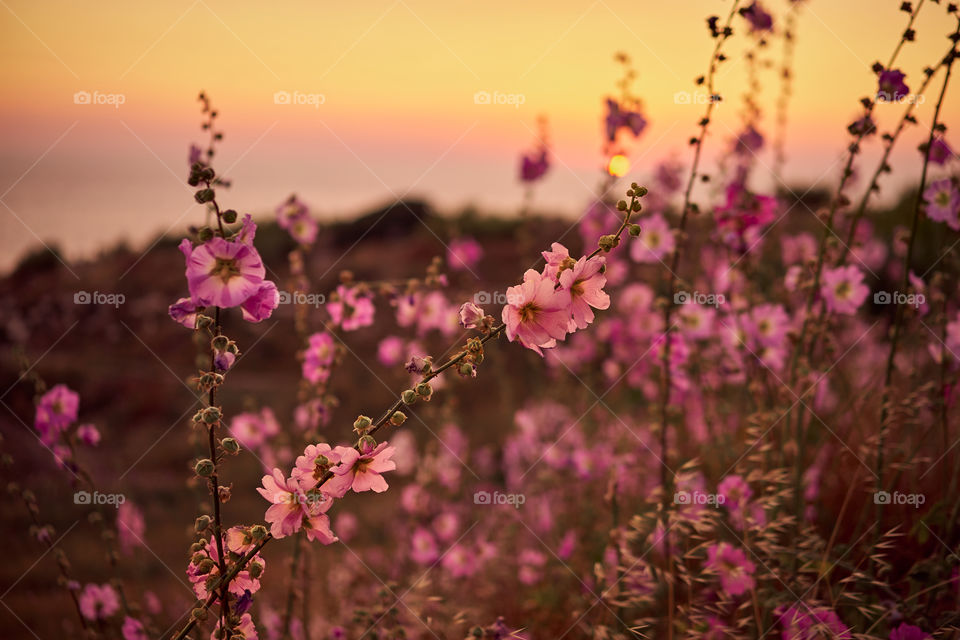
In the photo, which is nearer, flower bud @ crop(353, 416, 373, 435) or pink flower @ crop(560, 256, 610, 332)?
flower bud @ crop(353, 416, 373, 435)

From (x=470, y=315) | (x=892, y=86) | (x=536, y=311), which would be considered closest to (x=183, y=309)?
(x=470, y=315)

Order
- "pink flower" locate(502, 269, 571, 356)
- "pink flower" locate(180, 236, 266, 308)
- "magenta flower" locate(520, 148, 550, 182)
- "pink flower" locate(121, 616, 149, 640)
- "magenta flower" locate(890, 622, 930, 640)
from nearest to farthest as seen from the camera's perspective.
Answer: "pink flower" locate(180, 236, 266, 308) < "pink flower" locate(502, 269, 571, 356) < "magenta flower" locate(890, 622, 930, 640) < "pink flower" locate(121, 616, 149, 640) < "magenta flower" locate(520, 148, 550, 182)

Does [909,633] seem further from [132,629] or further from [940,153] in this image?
[132,629]

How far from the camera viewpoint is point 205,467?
988mm

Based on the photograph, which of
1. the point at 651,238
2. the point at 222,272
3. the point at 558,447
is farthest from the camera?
the point at 558,447

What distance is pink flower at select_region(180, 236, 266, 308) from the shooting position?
3.14 feet

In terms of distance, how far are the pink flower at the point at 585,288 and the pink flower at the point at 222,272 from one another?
503mm

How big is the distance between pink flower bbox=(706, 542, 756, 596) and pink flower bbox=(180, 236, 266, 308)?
1.32 meters

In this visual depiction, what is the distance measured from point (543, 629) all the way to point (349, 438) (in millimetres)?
2394

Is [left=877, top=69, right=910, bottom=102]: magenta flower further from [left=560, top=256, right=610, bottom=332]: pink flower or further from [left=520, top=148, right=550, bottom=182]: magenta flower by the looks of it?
[left=520, top=148, right=550, bottom=182]: magenta flower

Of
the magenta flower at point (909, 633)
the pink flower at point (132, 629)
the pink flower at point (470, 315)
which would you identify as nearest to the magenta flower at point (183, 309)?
the pink flower at point (470, 315)

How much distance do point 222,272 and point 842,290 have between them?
1.80 m

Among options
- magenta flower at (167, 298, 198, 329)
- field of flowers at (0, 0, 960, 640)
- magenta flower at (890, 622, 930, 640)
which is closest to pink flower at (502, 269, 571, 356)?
field of flowers at (0, 0, 960, 640)

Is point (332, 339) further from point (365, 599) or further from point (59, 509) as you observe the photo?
point (59, 509)
